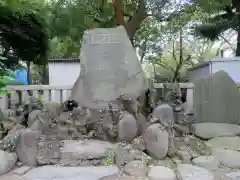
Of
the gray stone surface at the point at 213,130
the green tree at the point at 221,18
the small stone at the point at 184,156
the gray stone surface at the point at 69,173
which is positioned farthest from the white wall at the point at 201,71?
the gray stone surface at the point at 69,173

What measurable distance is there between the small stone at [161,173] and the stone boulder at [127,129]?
1.78ft

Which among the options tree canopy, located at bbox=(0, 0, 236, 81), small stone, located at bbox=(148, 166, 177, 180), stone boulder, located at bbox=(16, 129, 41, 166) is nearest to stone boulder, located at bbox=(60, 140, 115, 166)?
stone boulder, located at bbox=(16, 129, 41, 166)

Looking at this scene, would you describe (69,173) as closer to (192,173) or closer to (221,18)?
(192,173)

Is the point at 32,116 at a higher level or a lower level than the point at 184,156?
higher

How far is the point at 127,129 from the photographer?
11.1 feet

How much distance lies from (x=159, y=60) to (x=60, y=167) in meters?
12.8

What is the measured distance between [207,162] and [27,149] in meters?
1.91


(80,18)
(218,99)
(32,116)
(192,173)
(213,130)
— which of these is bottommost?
(192,173)

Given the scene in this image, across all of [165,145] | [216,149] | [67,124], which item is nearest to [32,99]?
[67,124]

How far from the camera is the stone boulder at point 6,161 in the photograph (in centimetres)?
292

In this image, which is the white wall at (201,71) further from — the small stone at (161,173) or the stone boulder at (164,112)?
the small stone at (161,173)

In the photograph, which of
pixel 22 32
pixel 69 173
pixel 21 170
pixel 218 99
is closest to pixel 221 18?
pixel 218 99

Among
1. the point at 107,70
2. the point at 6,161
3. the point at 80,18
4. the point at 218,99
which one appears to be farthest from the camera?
the point at 80,18

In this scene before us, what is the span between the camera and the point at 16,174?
Answer: 2918 mm
